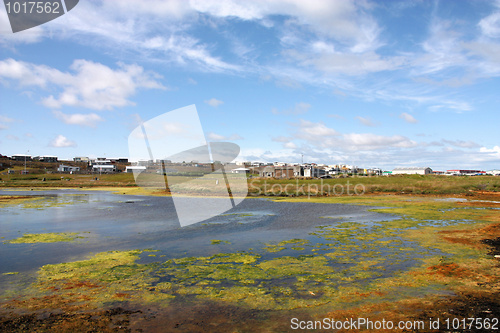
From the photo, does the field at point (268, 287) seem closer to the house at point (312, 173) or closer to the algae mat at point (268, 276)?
the algae mat at point (268, 276)

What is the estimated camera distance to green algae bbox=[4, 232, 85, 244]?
19031mm

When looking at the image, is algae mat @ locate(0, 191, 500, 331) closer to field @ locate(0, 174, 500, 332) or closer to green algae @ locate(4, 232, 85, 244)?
field @ locate(0, 174, 500, 332)

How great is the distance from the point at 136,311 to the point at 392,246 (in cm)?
1345

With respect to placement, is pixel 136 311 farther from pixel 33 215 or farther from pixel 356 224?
pixel 33 215

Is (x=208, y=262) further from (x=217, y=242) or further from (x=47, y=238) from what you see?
(x=47, y=238)

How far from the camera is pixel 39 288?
11141 mm

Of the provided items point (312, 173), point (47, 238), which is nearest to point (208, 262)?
point (47, 238)

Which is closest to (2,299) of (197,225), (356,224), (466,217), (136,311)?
(136,311)

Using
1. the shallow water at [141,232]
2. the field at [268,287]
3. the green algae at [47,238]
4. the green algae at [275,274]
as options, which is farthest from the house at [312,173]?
the green algae at [47,238]

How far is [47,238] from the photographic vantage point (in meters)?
20.0

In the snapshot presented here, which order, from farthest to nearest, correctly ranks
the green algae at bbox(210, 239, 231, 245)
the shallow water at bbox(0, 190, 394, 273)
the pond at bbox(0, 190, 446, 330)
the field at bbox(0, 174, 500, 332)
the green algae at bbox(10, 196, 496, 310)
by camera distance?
the green algae at bbox(210, 239, 231, 245), the shallow water at bbox(0, 190, 394, 273), the pond at bbox(0, 190, 446, 330), the green algae at bbox(10, 196, 496, 310), the field at bbox(0, 174, 500, 332)

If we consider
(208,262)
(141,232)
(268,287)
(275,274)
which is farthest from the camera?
(141,232)

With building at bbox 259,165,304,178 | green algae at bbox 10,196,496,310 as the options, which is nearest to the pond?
green algae at bbox 10,196,496,310

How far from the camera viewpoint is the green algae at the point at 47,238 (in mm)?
19031
